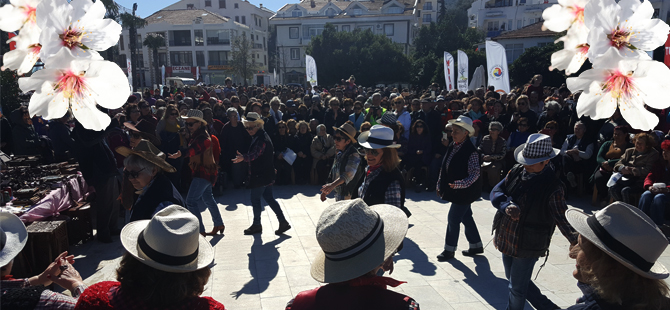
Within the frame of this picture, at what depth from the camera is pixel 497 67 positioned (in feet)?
→ 46.1

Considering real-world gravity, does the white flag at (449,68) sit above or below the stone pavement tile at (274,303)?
above

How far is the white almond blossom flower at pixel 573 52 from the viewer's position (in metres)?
1.65

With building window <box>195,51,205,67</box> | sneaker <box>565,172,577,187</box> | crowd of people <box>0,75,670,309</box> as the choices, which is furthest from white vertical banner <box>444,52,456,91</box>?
building window <box>195,51,205,67</box>

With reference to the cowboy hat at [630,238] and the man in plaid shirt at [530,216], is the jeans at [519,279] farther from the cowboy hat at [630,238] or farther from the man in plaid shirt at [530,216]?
the cowboy hat at [630,238]

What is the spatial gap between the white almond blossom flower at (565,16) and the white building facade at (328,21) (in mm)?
58083

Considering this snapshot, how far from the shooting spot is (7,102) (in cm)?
1127

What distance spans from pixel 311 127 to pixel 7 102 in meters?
7.73

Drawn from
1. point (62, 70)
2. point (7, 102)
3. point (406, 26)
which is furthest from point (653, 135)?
point (406, 26)

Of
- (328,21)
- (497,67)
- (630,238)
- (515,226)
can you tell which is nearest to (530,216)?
(515,226)

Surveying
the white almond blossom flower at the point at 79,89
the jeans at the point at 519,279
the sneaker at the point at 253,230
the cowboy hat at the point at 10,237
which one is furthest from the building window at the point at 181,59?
the white almond blossom flower at the point at 79,89

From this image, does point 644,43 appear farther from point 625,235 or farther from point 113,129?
point 113,129

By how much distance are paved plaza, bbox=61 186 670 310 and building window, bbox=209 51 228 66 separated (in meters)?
58.8

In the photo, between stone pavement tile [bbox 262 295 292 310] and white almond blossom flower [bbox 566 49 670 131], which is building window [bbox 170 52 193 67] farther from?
white almond blossom flower [bbox 566 49 670 131]

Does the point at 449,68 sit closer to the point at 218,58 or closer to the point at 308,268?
the point at 308,268
